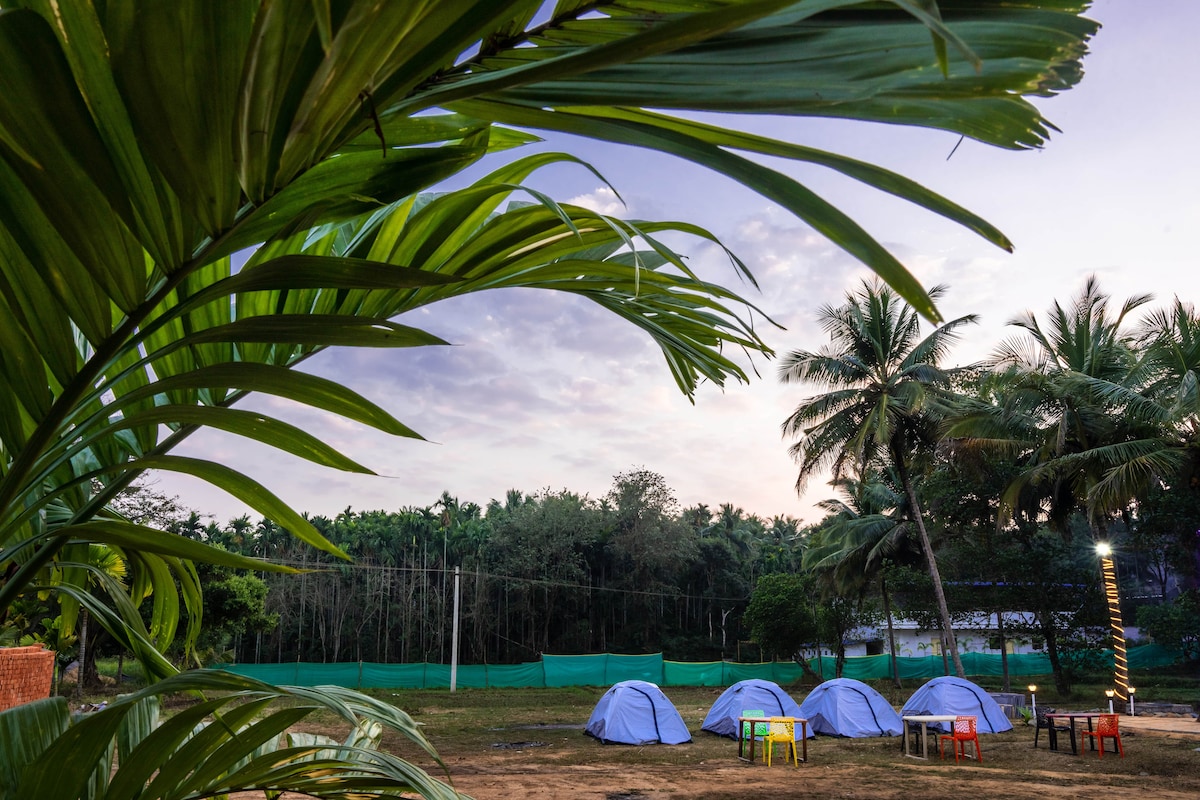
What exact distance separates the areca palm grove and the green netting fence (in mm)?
18746

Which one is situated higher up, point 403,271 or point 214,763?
point 403,271

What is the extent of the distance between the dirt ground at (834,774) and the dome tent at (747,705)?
2.54ft

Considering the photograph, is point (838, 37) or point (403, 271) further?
→ point (403, 271)

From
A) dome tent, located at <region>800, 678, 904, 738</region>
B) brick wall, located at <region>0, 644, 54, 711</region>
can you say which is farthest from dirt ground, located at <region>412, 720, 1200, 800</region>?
brick wall, located at <region>0, 644, 54, 711</region>

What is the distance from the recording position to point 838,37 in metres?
0.46

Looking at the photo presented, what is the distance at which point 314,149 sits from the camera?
0.52 meters

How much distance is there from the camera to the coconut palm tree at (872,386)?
1655 centimetres

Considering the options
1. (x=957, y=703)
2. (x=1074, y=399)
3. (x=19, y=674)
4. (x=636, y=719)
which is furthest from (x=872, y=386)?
(x=19, y=674)

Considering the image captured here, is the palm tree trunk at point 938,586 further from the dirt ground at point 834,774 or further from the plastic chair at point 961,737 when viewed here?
the plastic chair at point 961,737

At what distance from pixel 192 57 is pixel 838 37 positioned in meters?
0.35

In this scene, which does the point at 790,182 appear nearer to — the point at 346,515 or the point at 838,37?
the point at 838,37

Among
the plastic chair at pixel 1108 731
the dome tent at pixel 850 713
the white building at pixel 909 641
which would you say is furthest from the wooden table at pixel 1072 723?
the white building at pixel 909 641

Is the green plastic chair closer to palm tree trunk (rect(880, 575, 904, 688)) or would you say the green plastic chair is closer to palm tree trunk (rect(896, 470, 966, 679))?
palm tree trunk (rect(896, 470, 966, 679))

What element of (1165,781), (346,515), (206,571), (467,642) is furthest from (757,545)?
(1165,781)
